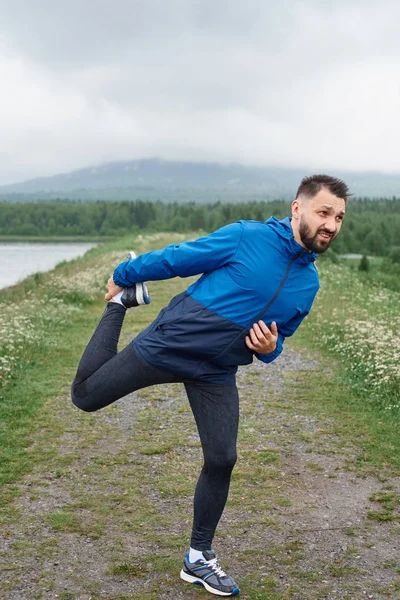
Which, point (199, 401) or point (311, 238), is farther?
point (199, 401)

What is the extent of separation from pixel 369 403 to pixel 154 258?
513cm

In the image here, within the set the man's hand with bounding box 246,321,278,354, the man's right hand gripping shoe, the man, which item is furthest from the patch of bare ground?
the man's right hand gripping shoe

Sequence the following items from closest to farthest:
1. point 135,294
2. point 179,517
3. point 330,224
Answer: point 330,224 < point 135,294 < point 179,517

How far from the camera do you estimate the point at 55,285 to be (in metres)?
20.3

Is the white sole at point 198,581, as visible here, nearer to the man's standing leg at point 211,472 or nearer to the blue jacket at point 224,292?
the man's standing leg at point 211,472

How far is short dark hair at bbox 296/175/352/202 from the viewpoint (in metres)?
3.77

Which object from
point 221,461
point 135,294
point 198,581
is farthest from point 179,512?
point 135,294

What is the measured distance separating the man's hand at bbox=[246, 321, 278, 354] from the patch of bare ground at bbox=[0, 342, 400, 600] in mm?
1494

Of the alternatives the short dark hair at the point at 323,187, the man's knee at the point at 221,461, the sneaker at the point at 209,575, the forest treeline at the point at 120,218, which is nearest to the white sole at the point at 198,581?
the sneaker at the point at 209,575

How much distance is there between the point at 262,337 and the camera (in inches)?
148

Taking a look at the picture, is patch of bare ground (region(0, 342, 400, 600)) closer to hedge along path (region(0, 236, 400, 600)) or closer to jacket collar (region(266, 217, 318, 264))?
hedge along path (region(0, 236, 400, 600))

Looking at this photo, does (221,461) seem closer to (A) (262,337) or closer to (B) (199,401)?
(B) (199,401)

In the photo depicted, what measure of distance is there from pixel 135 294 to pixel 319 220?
126 centimetres

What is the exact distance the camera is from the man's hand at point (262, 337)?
3.77m
